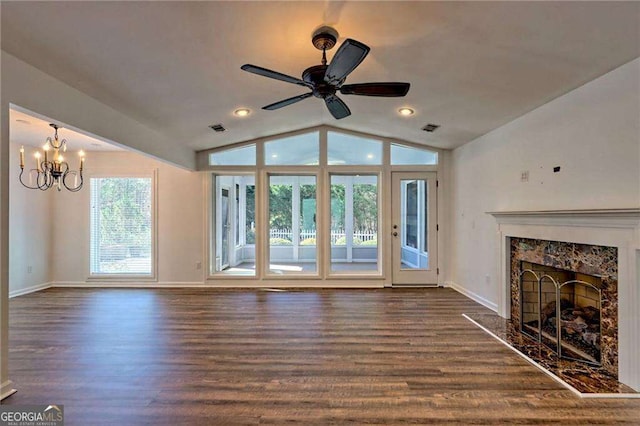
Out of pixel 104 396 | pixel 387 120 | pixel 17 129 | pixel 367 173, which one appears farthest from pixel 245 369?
pixel 17 129

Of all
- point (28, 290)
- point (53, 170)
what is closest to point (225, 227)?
point (53, 170)

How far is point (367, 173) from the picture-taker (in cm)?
596

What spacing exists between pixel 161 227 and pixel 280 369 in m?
4.23

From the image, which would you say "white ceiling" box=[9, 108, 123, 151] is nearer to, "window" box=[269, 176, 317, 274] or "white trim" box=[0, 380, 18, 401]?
"white trim" box=[0, 380, 18, 401]

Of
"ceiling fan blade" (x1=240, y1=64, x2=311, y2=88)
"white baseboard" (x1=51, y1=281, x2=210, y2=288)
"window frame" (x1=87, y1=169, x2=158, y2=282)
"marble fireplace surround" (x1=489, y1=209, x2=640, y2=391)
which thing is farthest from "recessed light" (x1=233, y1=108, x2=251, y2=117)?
"marble fireplace surround" (x1=489, y1=209, x2=640, y2=391)

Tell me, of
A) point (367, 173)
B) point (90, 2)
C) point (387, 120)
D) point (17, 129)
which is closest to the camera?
point (90, 2)

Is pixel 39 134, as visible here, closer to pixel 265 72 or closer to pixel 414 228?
pixel 265 72

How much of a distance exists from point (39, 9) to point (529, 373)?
13.9 ft

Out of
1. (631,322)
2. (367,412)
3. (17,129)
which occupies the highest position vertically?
(17,129)

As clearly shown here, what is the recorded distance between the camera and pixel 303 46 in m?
2.69

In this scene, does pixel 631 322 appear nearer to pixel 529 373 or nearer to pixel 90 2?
pixel 529 373

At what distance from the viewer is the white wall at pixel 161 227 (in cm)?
590

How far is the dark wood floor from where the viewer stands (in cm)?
211

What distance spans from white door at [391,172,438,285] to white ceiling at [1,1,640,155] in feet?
7.37
